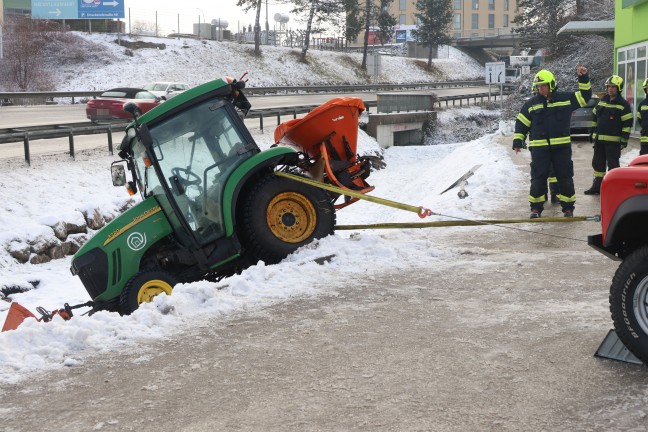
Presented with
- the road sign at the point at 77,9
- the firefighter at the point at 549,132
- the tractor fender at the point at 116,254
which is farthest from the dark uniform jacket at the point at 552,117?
the road sign at the point at 77,9

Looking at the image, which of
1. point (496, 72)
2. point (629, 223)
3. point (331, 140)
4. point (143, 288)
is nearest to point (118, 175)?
point (143, 288)

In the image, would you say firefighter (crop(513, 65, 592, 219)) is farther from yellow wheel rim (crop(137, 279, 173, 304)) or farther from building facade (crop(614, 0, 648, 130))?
building facade (crop(614, 0, 648, 130))

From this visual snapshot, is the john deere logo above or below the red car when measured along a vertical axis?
below

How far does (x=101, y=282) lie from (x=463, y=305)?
12.1 ft

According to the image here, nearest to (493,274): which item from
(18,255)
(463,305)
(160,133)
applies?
(463,305)

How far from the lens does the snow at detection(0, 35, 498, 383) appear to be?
6363mm

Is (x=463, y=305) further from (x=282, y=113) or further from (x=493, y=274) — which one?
(x=282, y=113)

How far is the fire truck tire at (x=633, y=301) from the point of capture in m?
5.24

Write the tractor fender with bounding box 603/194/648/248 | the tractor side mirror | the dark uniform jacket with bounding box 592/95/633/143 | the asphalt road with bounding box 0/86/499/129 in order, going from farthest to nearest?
the asphalt road with bounding box 0/86/499/129 < the dark uniform jacket with bounding box 592/95/633/143 < the tractor side mirror < the tractor fender with bounding box 603/194/648/248

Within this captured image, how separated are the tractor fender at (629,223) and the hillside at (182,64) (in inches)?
1974

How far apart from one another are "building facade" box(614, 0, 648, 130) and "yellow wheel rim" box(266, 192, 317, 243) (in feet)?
57.5

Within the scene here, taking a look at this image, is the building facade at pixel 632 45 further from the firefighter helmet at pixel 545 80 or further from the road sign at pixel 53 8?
the road sign at pixel 53 8

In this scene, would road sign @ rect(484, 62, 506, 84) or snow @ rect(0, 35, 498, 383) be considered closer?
snow @ rect(0, 35, 498, 383)

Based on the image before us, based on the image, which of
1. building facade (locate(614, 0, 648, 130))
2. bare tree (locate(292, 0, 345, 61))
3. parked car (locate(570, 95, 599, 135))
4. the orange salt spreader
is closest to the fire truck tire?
the orange salt spreader
